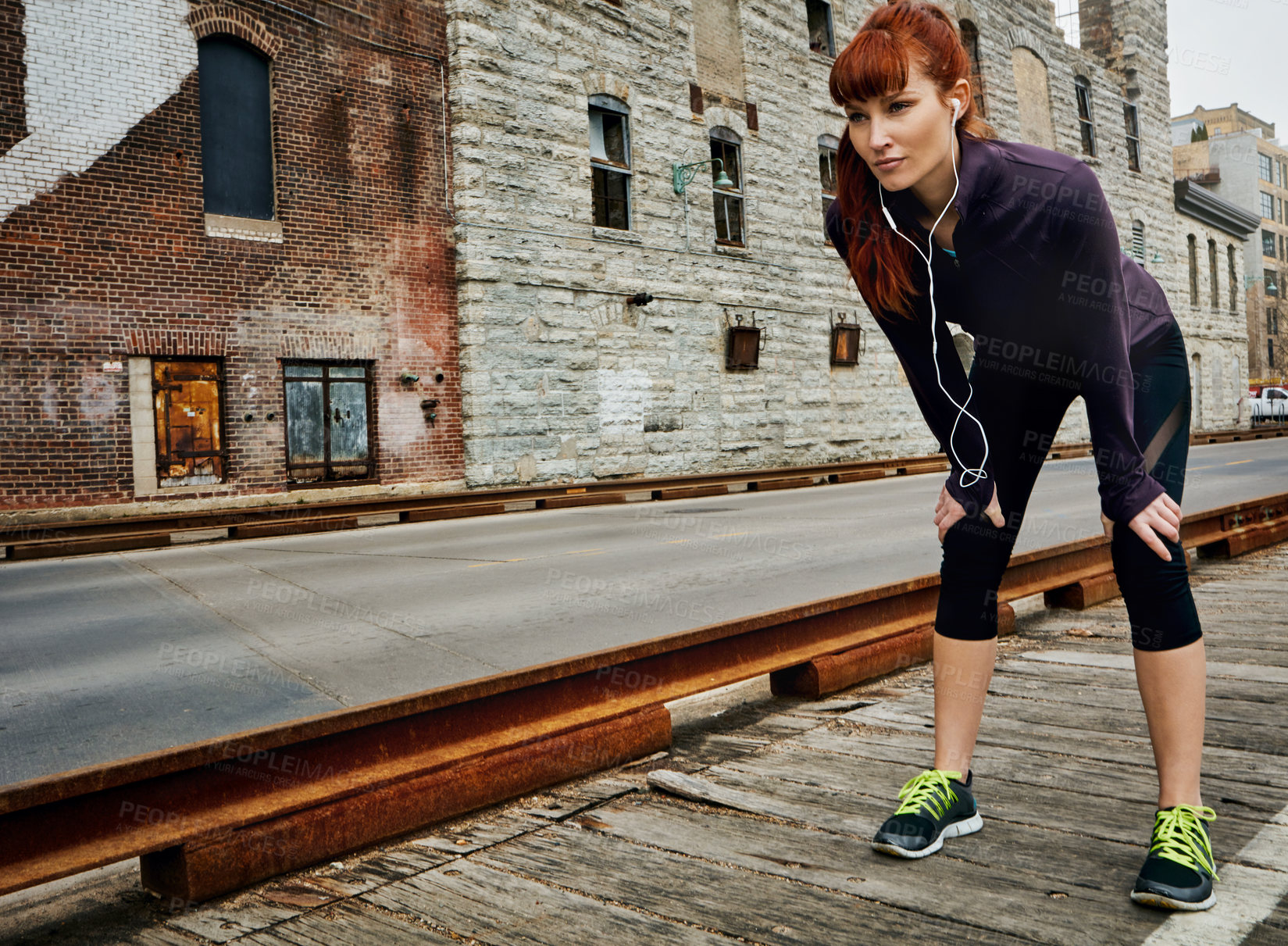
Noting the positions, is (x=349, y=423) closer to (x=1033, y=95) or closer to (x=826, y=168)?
(x=826, y=168)

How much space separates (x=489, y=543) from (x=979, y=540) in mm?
8286

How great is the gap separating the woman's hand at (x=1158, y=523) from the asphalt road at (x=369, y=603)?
11.0 feet

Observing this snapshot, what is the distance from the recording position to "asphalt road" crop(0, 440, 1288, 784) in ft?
15.1

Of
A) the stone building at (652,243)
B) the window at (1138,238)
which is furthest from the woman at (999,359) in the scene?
the window at (1138,238)

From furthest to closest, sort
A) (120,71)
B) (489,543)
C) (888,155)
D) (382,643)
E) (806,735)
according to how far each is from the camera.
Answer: (120,71), (489,543), (382,643), (806,735), (888,155)

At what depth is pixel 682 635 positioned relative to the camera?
11.9 ft

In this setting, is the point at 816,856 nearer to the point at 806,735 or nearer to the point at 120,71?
the point at 806,735

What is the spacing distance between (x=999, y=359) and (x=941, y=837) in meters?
1.20

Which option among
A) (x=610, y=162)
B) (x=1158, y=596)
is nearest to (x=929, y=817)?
(x=1158, y=596)

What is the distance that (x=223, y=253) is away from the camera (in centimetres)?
1407

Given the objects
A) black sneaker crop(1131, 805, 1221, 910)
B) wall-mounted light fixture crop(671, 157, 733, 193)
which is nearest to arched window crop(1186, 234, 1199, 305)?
wall-mounted light fixture crop(671, 157, 733, 193)

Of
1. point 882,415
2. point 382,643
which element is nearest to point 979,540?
point 382,643

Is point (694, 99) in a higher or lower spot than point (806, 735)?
higher

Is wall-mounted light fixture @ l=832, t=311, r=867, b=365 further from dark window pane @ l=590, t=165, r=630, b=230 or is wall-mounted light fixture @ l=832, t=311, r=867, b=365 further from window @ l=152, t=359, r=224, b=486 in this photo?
window @ l=152, t=359, r=224, b=486
